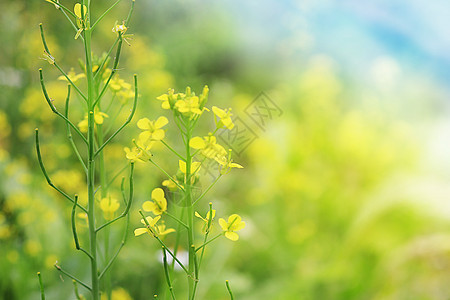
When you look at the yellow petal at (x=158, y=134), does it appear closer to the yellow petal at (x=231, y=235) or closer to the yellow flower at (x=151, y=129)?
the yellow flower at (x=151, y=129)

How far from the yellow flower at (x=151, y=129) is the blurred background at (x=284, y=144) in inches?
21.9

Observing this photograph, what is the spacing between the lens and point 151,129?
636 millimetres

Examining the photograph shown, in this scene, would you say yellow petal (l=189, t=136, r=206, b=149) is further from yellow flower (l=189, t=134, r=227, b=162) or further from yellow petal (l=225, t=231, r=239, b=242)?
yellow petal (l=225, t=231, r=239, b=242)

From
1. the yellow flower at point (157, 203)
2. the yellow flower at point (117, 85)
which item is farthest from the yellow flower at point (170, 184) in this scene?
the yellow flower at point (117, 85)

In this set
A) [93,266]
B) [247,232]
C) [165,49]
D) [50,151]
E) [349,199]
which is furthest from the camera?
[165,49]

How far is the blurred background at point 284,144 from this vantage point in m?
1.58

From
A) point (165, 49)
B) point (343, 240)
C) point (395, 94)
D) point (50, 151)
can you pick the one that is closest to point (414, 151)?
point (395, 94)

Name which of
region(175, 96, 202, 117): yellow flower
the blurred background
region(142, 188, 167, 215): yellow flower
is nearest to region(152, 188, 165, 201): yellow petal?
region(142, 188, 167, 215): yellow flower

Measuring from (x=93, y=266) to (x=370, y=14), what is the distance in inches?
95.6

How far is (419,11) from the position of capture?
8.63 feet

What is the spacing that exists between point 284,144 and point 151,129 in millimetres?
1601

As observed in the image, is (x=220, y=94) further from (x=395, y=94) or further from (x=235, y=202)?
(x=395, y=94)

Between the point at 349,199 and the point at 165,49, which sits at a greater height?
the point at 165,49

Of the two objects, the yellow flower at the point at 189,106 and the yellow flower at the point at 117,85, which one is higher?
the yellow flower at the point at 117,85
